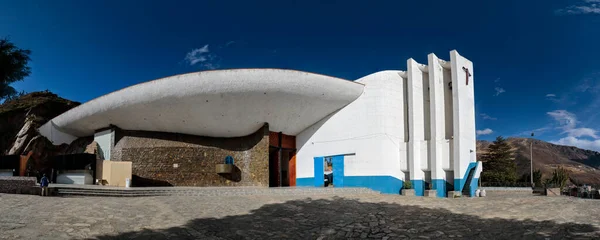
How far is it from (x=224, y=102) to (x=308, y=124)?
610 cm

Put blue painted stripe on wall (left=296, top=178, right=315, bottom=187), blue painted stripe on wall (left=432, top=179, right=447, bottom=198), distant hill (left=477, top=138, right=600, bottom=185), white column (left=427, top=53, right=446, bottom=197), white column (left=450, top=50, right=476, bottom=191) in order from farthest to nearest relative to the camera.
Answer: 1. distant hill (left=477, top=138, right=600, bottom=185)
2. blue painted stripe on wall (left=296, top=178, right=315, bottom=187)
3. white column (left=427, top=53, right=446, bottom=197)
4. blue painted stripe on wall (left=432, top=179, right=447, bottom=198)
5. white column (left=450, top=50, right=476, bottom=191)

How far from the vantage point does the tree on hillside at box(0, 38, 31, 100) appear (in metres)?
9.78

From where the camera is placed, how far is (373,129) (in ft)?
64.3

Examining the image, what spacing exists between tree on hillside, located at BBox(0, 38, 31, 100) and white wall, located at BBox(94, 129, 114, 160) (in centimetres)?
1139

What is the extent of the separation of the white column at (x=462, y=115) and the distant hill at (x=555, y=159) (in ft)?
125

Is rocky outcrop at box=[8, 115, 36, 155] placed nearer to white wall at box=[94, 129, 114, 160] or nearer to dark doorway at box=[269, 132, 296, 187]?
white wall at box=[94, 129, 114, 160]

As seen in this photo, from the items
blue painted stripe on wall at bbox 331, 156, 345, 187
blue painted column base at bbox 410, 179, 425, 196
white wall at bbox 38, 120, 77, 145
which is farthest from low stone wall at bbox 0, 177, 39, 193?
blue painted column base at bbox 410, 179, 425, 196

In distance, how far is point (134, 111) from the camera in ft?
64.0

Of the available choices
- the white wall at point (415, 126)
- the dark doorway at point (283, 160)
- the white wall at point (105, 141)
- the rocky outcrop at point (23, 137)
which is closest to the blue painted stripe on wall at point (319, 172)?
the dark doorway at point (283, 160)

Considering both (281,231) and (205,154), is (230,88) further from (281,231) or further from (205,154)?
(281,231)

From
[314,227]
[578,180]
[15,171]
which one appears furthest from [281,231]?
[578,180]

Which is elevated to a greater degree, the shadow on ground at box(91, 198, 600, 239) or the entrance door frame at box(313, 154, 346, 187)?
the entrance door frame at box(313, 154, 346, 187)

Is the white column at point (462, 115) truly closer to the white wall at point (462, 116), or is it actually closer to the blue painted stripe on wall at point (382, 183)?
the white wall at point (462, 116)

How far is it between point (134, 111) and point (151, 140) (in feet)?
7.50
